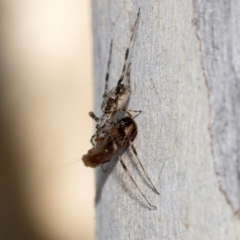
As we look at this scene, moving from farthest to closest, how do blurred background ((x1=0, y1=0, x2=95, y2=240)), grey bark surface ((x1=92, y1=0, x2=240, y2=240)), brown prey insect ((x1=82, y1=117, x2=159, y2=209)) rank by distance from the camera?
blurred background ((x1=0, y1=0, x2=95, y2=240)) → brown prey insect ((x1=82, y1=117, x2=159, y2=209)) → grey bark surface ((x1=92, y1=0, x2=240, y2=240))

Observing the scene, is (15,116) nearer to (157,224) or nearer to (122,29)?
(122,29)

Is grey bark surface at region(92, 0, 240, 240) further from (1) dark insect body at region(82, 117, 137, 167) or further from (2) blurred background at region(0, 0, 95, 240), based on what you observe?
(2) blurred background at region(0, 0, 95, 240)

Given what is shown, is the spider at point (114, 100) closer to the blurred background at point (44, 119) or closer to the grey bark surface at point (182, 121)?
the grey bark surface at point (182, 121)

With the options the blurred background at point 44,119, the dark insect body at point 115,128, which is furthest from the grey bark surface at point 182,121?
the blurred background at point 44,119

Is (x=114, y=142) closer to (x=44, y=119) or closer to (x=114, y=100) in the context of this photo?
(x=114, y=100)

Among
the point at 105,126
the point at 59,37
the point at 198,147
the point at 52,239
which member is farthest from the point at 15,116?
the point at 198,147

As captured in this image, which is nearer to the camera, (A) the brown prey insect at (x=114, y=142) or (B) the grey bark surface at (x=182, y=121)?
(B) the grey bark surface at (x=182, y=121)

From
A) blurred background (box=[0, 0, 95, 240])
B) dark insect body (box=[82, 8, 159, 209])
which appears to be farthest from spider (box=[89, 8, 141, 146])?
blurred background (box=[0, 0, 95, 240])
